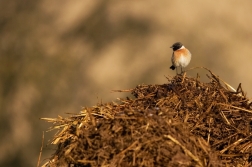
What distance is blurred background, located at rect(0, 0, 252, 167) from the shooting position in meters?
11.8

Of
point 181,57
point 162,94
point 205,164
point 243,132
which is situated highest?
point 181,57

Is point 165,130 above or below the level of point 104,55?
below

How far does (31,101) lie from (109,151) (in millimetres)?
9958

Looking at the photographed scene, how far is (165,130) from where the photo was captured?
3543mm

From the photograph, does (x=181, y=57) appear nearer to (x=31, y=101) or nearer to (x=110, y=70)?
(x=110, y=70)

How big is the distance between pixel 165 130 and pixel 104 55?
8.97 m

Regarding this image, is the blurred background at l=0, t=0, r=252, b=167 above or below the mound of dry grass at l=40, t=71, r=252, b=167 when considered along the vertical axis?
above

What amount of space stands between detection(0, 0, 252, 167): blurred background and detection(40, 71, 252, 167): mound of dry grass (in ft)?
22.2

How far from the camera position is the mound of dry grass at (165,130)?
3.48 metres

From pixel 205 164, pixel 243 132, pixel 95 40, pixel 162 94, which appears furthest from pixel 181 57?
pixel 95 40

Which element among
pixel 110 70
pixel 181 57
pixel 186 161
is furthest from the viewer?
pixel 110 70

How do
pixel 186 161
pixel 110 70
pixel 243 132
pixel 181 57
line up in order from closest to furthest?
pixel 186 161, pixel 243 132, pixel 181 57, pixel 110 70

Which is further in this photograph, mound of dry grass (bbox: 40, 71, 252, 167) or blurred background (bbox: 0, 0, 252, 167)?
blurred background (bbox: 0, 0, 252, 167)

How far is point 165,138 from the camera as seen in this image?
11.5 feet
